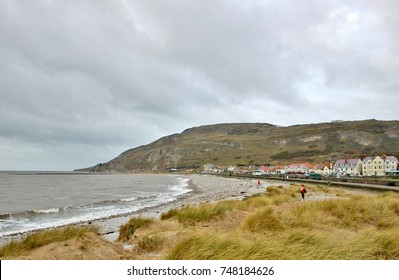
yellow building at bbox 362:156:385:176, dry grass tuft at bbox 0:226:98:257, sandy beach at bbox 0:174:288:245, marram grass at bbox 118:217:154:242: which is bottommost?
sandy beach at bbox 0:174:288:245

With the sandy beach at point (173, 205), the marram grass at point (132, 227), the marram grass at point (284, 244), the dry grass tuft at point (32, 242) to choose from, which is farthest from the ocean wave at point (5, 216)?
the marram grass at point (284, 244)

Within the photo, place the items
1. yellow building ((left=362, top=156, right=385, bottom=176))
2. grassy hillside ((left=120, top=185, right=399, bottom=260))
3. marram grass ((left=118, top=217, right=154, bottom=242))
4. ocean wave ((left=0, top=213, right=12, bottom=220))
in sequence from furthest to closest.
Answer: yellow building ((left=362, top=156, right=385, bottom=176)) → ocean wave ((left=0, top=213, right=12, bottom=220)) → marram grass ((left=118, top=217, right=154, bottom=242)) → grassy hillside ((left=120, top=185, right=399, bottom=260))

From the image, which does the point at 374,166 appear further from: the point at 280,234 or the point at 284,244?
the point at 284,244

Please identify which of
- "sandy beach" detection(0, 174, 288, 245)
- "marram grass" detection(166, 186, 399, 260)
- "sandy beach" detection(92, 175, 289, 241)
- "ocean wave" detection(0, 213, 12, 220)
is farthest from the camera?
"ocean wave" detection(0, 213, 12, 220)

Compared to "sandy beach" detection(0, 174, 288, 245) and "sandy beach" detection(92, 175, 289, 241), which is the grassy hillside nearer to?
"sandy beach" detection(0, 174, 288, 245)

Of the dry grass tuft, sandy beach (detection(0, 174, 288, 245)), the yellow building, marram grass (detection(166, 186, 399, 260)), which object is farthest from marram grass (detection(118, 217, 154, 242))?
the yellow building

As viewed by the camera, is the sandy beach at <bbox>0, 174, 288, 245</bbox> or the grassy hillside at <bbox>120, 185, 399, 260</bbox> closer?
the grassy hillside at <bbox>120, 185, 399, 260</bbox>

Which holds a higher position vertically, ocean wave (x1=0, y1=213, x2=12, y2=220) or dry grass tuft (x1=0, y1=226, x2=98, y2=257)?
dry grass tuft (x1=0, y1=226, x2=98, y2=257)

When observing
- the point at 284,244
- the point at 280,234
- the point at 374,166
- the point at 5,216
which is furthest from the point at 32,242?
the point at 374,166

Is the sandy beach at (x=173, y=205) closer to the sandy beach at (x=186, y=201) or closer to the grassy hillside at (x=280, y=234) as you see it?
the sandy beach at (x=186, y=201)

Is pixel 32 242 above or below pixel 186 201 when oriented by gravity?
above

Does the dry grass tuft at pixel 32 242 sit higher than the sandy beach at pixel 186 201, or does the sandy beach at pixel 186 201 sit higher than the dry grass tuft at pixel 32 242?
the dry grass tuft at pixel 32 242
